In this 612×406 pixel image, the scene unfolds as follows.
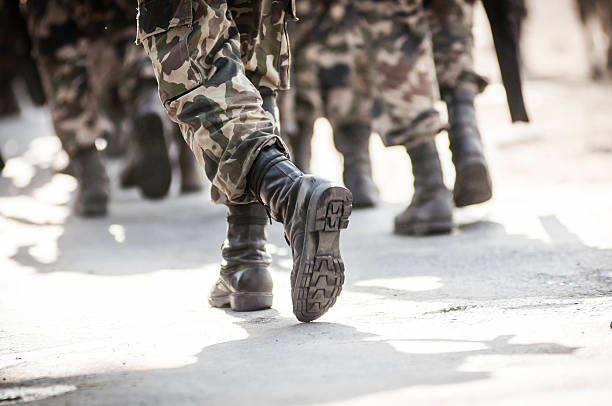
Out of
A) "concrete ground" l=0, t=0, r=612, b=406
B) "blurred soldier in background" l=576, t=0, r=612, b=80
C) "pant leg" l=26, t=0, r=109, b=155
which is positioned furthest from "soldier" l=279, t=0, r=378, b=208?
"blurred soldier in background" l=576, t=0, r=612, b=80

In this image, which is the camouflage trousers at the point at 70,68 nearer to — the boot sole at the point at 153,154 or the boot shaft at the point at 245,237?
the boot sole at the point at 153,154

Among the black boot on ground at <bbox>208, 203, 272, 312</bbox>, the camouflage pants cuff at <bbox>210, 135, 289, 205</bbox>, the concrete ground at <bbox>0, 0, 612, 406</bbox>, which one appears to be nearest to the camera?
the concrete ground at <bbox>0, 0, 612, 406</bbox>

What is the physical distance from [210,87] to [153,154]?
200 centimetres

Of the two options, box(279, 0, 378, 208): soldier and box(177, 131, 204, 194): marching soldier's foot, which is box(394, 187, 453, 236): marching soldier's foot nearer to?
box(279, 0, 378, 208): soldier

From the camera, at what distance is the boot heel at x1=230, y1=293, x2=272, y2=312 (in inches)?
79.9

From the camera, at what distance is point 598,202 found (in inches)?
129

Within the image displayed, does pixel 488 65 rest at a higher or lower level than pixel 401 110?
higher

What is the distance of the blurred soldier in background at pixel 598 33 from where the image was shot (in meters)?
9.38

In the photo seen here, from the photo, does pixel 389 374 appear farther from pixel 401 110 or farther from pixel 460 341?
pixel 401 110

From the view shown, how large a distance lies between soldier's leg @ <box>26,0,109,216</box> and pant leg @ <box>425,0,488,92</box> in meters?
1.55

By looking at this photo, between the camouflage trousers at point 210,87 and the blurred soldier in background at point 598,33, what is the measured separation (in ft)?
27.0

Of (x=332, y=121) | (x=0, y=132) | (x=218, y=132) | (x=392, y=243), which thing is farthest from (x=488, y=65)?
(x=218, y=132)

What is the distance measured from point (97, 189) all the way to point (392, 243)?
63.5 inches

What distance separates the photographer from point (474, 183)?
3.08 meters
